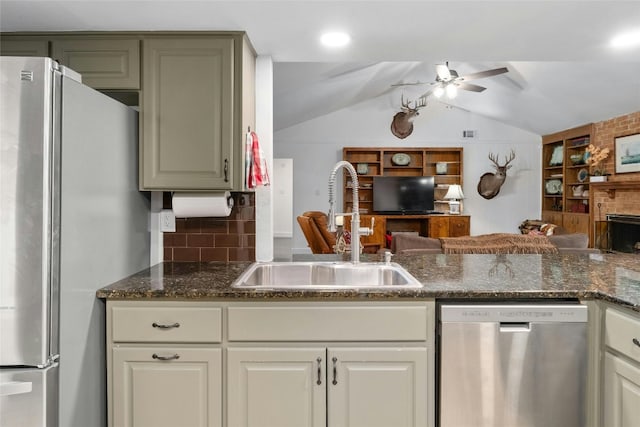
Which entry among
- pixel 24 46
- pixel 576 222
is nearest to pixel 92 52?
pixel 24 46

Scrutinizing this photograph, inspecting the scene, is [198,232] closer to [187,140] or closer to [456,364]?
[187,140]

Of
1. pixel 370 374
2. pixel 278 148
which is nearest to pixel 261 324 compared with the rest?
pixel 370 374

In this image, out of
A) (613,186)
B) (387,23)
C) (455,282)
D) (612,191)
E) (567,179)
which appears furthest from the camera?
(567,179)

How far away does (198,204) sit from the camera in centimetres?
229

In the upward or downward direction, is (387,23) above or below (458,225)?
above

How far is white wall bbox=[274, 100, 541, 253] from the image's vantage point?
28.1 ft

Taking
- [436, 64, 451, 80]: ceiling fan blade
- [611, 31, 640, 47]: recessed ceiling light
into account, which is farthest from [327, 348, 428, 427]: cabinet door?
[436, 64, 451, 80]: ceiling fan blade

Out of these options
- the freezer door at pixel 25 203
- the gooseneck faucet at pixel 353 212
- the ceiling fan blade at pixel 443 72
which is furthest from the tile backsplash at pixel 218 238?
the ceiling fan blade at pixel 443 72

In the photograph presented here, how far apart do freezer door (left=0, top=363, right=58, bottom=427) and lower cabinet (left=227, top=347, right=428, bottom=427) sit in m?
0.62

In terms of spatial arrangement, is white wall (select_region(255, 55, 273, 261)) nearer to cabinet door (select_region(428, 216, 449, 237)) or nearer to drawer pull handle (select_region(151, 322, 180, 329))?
drawer pull handle (select_region(151, 322, 180, 329))

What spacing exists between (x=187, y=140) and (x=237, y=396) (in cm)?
119

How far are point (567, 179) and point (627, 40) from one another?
5878 mm

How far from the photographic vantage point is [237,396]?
5.76ft

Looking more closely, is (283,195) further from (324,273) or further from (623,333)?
(623,333)
